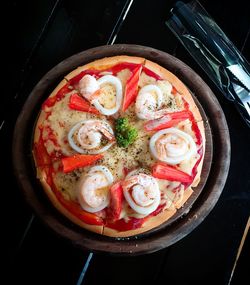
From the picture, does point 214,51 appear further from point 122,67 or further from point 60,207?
point 60,207

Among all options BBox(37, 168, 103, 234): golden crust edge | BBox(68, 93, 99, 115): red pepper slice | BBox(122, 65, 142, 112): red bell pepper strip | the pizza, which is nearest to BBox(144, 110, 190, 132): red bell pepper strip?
the pizza

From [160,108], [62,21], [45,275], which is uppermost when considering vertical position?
[62,21]

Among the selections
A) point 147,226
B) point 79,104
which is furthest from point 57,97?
point 147,226

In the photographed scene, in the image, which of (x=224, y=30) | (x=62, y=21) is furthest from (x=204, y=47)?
(x=62, y=21)

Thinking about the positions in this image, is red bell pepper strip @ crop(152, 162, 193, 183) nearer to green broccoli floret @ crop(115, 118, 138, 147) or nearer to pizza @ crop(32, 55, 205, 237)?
pizza @ crop(32, 55, 205, 237)

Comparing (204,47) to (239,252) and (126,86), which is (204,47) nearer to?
(126,86)

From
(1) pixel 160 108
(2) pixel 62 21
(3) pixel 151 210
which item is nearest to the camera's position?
(3) pixel 151 210

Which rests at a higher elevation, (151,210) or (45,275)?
(151,210)
